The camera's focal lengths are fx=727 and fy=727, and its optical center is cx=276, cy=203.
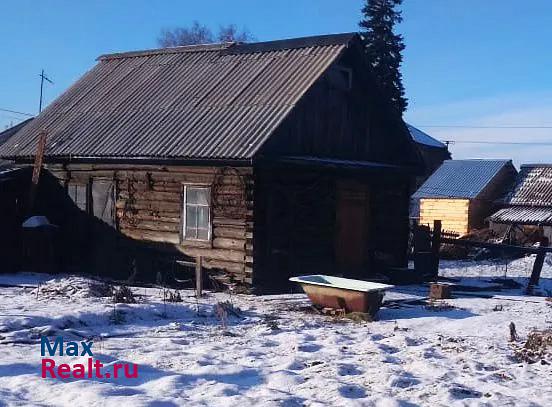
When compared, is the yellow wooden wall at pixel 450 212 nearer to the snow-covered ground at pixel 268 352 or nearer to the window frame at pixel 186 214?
the snow-covered ground at pixel 268 352

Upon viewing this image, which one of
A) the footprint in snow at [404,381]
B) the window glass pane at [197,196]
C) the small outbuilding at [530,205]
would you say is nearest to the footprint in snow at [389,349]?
the footprint in snow at [404,381]

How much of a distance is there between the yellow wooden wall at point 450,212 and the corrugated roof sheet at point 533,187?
2.24 metres

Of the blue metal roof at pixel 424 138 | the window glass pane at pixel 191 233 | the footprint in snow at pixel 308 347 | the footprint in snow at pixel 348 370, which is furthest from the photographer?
the blue metal roof at pixel 424 138

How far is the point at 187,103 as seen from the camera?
55.3ft

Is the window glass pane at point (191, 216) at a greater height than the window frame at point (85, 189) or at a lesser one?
lesser

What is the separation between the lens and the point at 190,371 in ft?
24.7

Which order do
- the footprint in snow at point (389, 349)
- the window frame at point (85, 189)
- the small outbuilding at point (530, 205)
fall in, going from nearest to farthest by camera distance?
the footprint in snow at point (389, 349) < the window frame at point (85, 189) < the small outbuilding at point (530, 205)

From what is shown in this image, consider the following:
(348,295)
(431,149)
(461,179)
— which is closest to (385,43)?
(461,179)

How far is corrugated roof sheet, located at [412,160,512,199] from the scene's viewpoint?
123 ft

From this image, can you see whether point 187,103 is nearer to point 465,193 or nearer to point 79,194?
point 79,194

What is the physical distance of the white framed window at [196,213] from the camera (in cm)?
1509

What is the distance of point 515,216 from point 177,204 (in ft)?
75.9

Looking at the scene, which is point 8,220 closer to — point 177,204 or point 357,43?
point 177,204

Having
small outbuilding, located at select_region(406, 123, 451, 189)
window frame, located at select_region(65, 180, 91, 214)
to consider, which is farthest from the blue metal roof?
window frame, located at select_region(65, 180, 91, 214)
